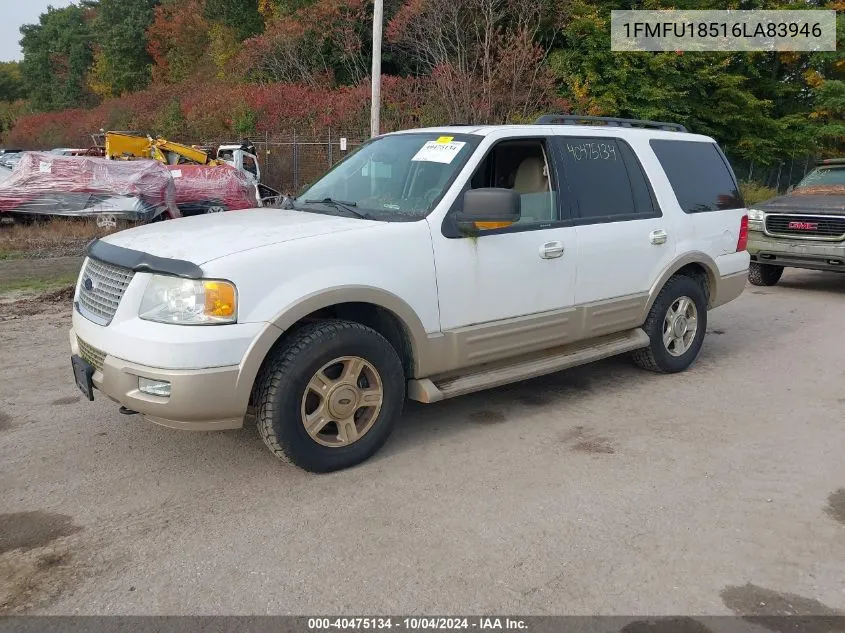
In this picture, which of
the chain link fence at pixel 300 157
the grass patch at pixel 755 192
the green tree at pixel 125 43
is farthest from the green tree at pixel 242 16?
the grass patch at pixel 755 192

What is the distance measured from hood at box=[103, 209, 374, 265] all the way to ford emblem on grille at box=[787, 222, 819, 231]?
7639 mm

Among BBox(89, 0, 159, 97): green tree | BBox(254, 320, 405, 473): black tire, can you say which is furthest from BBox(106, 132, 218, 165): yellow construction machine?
BBox(89, 0, 159, 97): green tree

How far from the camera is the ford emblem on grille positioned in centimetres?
936

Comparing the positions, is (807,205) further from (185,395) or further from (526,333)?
(185,395)

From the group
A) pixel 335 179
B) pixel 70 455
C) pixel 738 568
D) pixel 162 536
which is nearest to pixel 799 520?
pixel 738 568

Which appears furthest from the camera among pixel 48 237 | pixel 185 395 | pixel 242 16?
pixel 242 16

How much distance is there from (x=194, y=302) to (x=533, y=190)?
2492mm

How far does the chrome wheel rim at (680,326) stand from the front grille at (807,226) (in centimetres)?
458

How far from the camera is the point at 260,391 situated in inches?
144

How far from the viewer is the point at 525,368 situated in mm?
4645

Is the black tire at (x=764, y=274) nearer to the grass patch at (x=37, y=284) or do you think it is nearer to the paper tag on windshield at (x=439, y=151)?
the paper tag on windshield at (x=439, y=151)

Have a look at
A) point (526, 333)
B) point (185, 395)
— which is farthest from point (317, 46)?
point (185, 395)

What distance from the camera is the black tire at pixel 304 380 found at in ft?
11.8

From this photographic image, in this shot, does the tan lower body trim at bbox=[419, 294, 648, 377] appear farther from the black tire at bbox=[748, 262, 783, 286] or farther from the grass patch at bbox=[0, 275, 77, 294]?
the grass patch at bbox=[0, 275, 77, 294]
